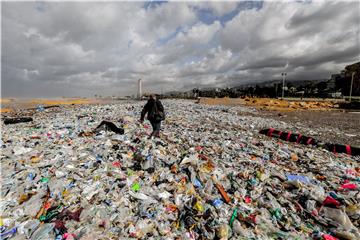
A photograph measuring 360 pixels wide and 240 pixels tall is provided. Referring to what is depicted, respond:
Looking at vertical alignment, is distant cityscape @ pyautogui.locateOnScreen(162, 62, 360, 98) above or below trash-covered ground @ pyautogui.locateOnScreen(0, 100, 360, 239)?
above

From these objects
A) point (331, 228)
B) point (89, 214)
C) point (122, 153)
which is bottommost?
point (331, 228)

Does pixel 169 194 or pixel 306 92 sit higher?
pixel 306 92

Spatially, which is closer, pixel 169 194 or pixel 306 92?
pixel 169 194

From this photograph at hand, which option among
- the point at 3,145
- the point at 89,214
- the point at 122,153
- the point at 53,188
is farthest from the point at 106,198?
the point at 3,145

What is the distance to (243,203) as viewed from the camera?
117 inches

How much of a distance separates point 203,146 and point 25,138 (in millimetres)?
5294

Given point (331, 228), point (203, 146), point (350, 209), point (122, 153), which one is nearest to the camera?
point (331, 228)

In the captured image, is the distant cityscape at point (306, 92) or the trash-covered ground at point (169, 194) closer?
the trash-covered ground at point (169, 194)

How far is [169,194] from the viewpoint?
3.11 metres

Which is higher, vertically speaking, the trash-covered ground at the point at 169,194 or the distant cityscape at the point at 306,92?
the distant cityscape at the point at 306,92

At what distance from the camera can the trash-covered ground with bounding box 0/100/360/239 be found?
248cm

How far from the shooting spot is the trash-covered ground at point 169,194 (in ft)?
8.13

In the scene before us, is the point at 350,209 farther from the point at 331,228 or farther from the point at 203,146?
the point at 203,146

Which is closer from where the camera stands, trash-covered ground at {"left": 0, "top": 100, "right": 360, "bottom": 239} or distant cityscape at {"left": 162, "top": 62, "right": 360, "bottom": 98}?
trash-covered ground at {"left": 0, "top": 100, "right": 360, "bottom": 239}
